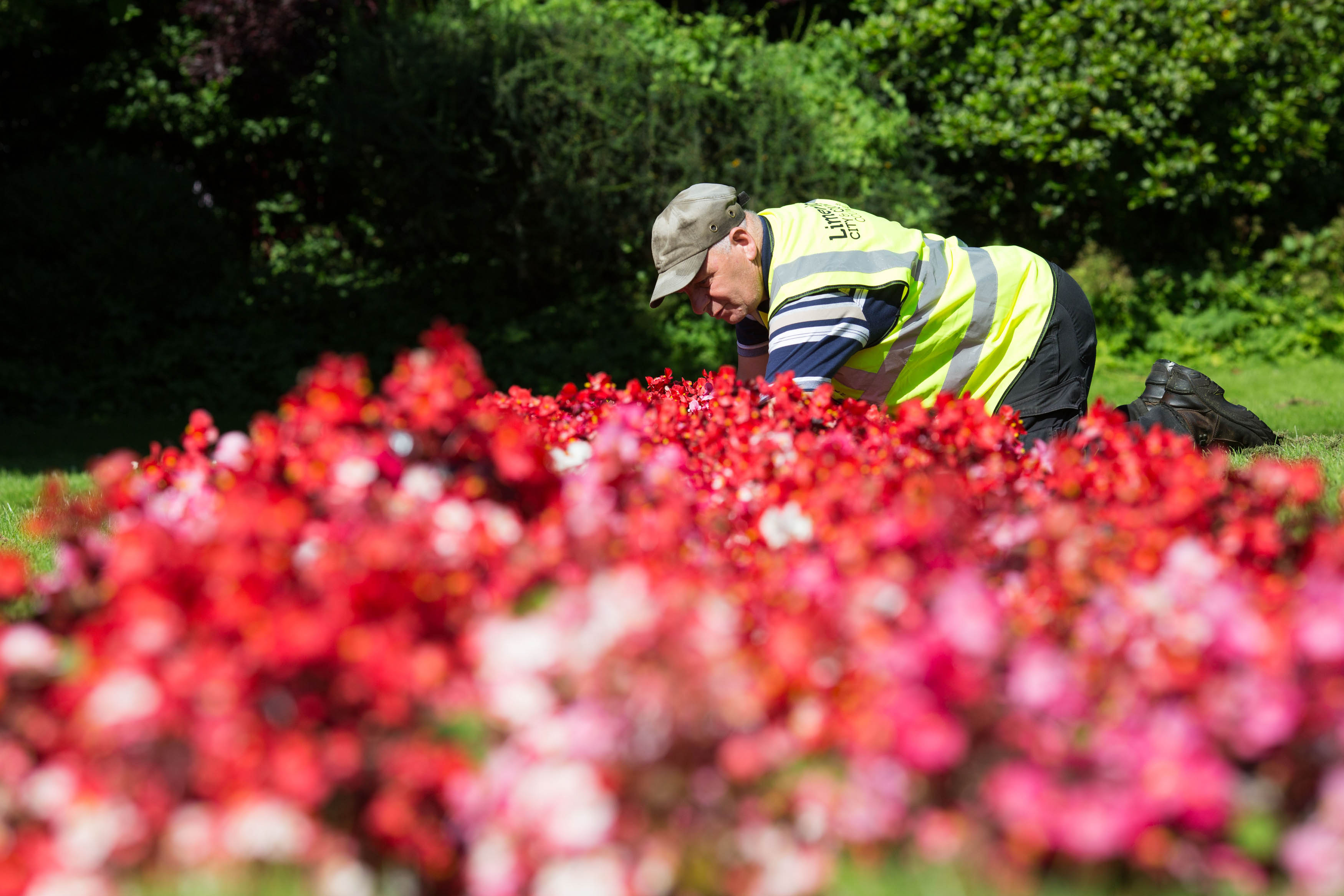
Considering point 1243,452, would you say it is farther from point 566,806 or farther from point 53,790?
point 53,790

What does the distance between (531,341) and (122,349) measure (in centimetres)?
329

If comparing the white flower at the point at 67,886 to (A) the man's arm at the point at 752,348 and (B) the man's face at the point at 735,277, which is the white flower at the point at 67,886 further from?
(A) the man's arm at the point at 752,348

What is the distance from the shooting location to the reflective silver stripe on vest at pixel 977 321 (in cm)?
348

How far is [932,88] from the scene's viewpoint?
31.8 ft

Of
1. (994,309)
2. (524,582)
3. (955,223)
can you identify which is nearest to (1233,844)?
(524,582)

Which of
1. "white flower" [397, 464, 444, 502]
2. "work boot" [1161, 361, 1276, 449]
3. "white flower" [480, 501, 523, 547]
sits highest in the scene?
"white flower" [397, 464, 444, 502]

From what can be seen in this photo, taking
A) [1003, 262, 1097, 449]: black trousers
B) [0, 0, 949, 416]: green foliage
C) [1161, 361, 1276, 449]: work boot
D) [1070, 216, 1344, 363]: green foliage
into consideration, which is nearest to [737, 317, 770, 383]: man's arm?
[1003, 262, 1097, 449]: black trousers

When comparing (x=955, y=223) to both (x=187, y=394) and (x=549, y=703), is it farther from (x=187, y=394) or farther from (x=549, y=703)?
(x=549, y=703)

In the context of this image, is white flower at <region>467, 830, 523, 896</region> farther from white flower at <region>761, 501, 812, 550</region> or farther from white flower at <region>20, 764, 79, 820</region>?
white flower at <region>761, 501, 812, 550</region>

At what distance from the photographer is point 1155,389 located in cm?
427

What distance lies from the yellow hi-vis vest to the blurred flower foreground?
1.44 meters

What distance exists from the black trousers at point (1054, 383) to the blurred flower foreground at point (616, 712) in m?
1.80

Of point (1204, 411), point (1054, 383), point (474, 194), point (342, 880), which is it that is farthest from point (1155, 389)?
point (474, 194)

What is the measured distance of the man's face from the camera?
10.7ft
